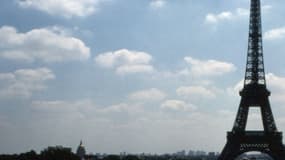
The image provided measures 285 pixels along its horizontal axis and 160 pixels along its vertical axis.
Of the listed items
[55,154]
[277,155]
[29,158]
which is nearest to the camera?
[277,155]

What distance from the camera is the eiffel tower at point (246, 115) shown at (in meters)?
69.9

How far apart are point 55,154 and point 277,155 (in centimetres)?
5231

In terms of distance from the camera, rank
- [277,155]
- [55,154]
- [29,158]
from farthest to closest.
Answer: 1. [29,158]
2. [55,154]
3. [277,155]

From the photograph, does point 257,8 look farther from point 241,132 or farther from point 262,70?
point 241,132

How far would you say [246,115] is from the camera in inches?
2817

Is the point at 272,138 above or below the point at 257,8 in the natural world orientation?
below

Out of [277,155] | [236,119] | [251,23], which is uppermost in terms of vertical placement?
[251,23]

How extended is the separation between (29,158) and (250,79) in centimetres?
6196

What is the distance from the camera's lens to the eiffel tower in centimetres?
6994

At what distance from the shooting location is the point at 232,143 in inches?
2788

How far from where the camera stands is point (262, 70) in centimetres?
7194

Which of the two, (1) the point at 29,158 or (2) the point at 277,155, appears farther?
(1) the point at 29,158

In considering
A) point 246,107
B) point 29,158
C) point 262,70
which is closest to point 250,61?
point 262,70

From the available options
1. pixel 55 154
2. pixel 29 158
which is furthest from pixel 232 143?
pixel 29 158
